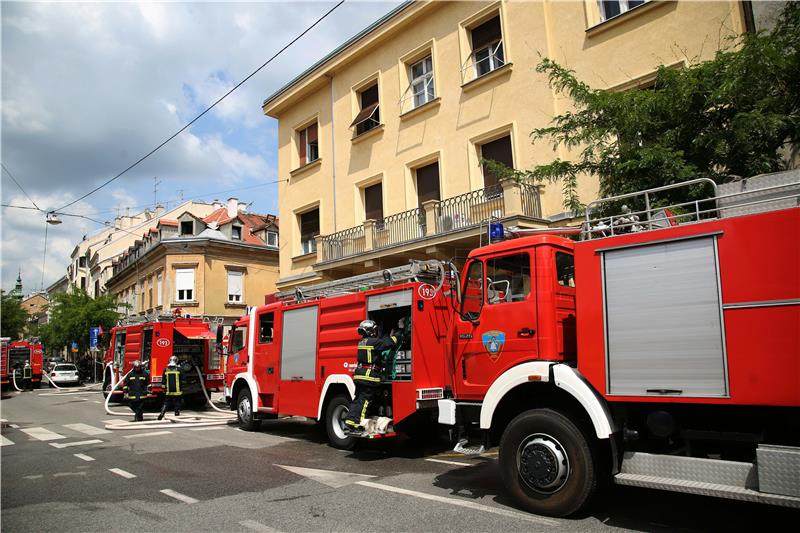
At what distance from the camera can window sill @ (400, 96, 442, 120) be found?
16.4 m

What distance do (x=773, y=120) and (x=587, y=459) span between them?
185 inches

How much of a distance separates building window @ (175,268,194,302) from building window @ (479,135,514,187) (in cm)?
2432

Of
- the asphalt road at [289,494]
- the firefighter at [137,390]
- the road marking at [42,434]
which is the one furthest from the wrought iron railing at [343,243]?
the road marking at [42,434]

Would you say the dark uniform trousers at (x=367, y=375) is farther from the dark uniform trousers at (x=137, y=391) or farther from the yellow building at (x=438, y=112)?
the dark uniform trousers at (x=137, y=391)

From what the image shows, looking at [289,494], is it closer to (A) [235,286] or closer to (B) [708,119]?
(B) [708,119]

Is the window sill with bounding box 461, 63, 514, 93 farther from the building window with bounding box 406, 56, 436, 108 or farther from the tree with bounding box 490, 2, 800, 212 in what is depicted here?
the tree with bounding box 490, 2, 800, 212

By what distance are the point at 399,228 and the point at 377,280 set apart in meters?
7.63

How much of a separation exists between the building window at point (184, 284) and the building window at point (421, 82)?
21984 mm

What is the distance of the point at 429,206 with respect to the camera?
1523 centimetres

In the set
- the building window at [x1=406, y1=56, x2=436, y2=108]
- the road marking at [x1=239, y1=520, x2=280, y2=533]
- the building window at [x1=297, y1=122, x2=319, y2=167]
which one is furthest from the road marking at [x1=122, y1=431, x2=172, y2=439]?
the building window at [x1=297, y1=122, x2=319, y2=167]

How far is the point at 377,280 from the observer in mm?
9117

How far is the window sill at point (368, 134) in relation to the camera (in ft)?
59.5

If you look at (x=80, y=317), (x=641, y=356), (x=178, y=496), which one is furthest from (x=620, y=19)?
(x=80, y=317)

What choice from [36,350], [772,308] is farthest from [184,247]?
[772,308]
